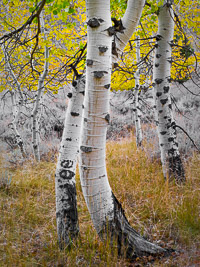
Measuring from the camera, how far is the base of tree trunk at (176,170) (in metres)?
3.89

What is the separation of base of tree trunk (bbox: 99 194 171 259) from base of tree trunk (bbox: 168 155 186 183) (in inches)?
73.9

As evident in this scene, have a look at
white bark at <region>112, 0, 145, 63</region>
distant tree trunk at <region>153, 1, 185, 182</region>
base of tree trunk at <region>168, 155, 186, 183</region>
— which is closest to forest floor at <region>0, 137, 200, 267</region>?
base of tree trunk at <region>168, 155, 186, 183</region>

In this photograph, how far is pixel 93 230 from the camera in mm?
2629

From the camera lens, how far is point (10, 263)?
2.03 meters

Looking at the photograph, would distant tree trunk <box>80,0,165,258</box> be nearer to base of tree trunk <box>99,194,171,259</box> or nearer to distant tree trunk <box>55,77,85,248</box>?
base of tree trunk <box>99,194,171,259</box>

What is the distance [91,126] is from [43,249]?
1661mm

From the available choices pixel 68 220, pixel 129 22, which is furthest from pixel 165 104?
pixel 68 220

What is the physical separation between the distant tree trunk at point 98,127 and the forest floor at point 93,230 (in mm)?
203

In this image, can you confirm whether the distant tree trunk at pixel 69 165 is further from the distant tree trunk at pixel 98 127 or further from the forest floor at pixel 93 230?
the distant tree trunk at pixel 98 127

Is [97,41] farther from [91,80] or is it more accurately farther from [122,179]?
[122,179]

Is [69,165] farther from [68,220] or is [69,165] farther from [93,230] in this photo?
[93,230]

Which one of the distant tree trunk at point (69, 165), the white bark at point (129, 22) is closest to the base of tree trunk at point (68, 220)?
the distant tree trunk at point (69, 165)

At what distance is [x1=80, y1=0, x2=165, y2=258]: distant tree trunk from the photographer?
1882mm

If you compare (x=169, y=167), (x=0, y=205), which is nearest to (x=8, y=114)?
(x=0, y=205)
